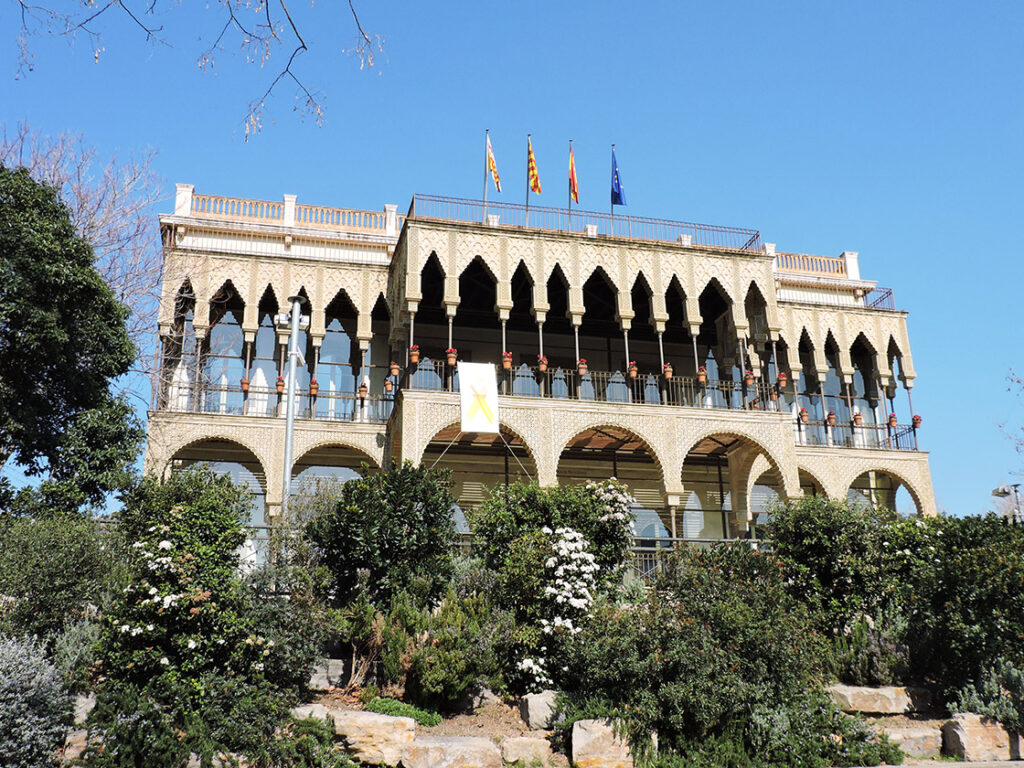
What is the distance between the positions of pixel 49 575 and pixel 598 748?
22.1 ft

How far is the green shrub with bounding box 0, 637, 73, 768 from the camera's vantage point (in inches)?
320

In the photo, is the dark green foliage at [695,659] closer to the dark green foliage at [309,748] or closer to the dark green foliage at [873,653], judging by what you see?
the dark green foliage at [873,653]

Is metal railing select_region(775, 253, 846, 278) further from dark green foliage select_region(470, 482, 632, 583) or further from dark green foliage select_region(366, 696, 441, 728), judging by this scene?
dark green foliage select_region(366, 696, 441, 728)

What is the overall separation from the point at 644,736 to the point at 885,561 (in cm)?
548

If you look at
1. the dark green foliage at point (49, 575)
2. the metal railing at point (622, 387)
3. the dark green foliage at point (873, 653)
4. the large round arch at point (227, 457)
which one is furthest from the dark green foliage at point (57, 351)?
the dark green foliage at point (873, 653)

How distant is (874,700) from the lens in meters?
11.1

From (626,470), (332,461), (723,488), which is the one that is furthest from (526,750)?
(723,488)

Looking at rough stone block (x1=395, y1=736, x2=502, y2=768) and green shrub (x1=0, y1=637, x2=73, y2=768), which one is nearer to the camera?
green shrub (x1=0, y1=637, x2=73, y2=768)

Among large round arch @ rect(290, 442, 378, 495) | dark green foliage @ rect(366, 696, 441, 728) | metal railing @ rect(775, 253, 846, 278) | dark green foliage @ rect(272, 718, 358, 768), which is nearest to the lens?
dark green foliage @ rect(272, 718, 358, 768)

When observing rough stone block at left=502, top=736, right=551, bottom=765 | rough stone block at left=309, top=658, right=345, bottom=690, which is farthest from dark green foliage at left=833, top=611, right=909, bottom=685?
rough stone block at left=309, top=658, right=345, bottom=690

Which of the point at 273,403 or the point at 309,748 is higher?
the point at 273,403

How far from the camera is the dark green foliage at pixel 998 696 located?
408 inches

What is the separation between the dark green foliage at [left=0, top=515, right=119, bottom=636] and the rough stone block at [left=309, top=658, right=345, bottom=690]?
8.52 ft

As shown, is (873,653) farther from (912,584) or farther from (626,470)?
(626,470)
